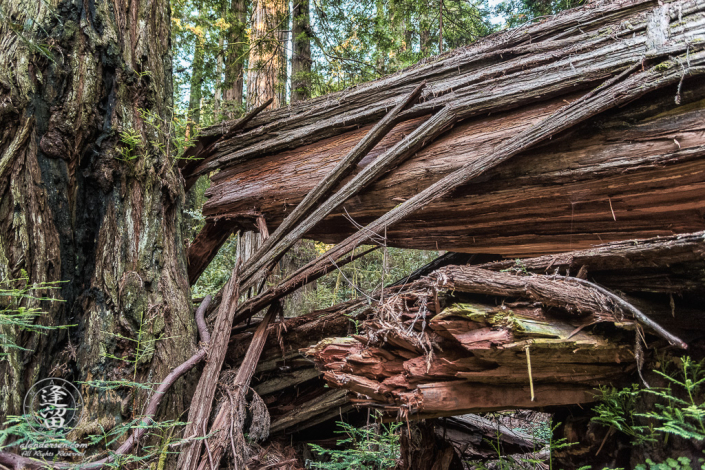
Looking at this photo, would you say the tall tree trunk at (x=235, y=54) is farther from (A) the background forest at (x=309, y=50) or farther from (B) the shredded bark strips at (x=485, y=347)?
(B) the shredded bark strips at (x=485, y=347)

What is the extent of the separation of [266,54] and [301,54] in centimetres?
154

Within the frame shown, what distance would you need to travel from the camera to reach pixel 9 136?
304 centimetres

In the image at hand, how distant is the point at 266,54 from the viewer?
21.6 feet

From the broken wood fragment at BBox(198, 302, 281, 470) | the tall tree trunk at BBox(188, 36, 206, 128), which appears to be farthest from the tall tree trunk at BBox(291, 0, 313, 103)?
the broken wood fragment at BBox(198, 302, 281, 470)

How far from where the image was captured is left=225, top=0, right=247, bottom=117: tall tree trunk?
721 cm

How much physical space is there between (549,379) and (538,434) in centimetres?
162

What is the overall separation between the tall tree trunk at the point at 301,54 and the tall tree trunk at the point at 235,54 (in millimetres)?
959

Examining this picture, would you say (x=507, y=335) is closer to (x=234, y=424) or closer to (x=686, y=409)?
(x=686, y=409)

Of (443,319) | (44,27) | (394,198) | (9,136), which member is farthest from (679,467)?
(44,27)

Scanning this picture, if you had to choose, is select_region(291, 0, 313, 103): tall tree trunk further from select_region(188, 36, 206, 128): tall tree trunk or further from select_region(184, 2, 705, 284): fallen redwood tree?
select_region(184, 2, 705, 284): fallen redwood tree

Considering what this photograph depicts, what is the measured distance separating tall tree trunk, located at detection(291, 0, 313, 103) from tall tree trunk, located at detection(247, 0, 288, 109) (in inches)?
12.1

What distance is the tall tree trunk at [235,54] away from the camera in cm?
721

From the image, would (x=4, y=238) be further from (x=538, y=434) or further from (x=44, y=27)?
(x=538, y=434)

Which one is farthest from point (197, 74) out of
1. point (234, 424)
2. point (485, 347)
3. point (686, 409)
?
point (686, 409)
